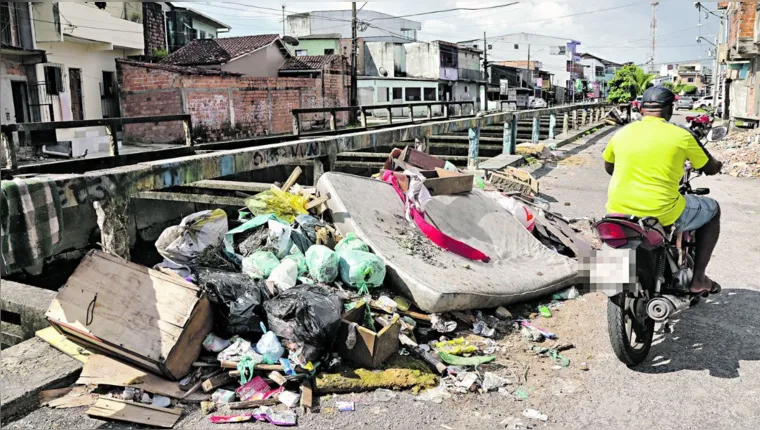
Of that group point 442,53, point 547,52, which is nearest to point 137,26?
point 442,53

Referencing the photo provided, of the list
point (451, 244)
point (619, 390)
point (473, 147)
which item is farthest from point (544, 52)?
point (619, 390)

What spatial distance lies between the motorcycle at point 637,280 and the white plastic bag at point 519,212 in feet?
7.60

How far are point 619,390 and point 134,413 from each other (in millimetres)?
2808

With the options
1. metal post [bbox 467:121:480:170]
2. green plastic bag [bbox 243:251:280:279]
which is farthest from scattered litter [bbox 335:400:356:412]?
metal post [bbox 467:121:480:170]

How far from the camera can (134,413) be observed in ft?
9.92

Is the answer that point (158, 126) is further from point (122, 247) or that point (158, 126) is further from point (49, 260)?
point (122, 247)

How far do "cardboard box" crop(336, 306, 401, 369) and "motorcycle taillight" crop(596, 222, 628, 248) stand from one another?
4.85 feet

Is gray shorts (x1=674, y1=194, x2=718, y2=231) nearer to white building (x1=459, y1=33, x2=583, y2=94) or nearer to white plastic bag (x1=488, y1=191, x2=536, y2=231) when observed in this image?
white plastic bag (x1=488, y1=191, x2=536, y2=231)

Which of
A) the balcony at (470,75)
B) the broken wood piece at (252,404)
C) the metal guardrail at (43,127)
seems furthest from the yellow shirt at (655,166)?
the balcony at (470,75)

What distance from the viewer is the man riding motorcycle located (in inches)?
147

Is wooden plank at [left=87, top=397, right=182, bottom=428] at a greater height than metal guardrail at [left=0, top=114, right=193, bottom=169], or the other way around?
metal guardrail at [left=0, top=114, right=193, bottom=169]

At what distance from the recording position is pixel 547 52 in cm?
8775

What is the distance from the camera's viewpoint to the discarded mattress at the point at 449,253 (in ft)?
14.1

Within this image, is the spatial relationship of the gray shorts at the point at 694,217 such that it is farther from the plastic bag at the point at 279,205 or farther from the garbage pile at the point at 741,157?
the garbage pile at the point at 741,157
